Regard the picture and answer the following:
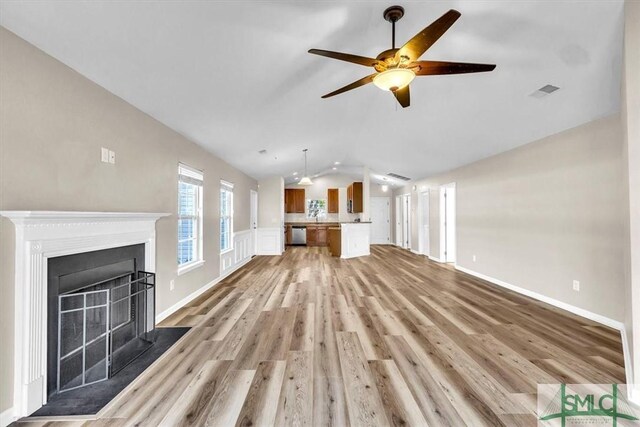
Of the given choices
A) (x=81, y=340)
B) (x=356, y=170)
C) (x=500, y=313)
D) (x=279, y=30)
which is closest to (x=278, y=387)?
(x=81, y=340)

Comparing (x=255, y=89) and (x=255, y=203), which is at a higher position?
(x=255, y=89)

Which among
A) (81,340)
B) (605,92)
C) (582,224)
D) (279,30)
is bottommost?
(81,340)

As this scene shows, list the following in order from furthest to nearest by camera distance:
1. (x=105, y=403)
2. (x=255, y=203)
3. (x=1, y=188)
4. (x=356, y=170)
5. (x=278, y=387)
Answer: (x=356, y=170)
(x=255, y=203)
(x=278, y=387)
(x=105, y=403)
(x=1, y=188)

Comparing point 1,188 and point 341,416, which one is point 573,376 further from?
point 1,188

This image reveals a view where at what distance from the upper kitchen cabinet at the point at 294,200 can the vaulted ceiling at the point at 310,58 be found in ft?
20.9

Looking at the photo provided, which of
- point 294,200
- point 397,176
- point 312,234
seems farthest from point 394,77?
point 294,200

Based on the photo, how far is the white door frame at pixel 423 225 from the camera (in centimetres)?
817

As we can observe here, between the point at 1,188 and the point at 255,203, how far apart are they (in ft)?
22.2

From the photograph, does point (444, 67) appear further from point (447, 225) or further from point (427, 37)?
point (447, 225)

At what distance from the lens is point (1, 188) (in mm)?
1618

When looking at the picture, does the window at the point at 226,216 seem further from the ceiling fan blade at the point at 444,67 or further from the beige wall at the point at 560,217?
the beige wall at the point at 560,217

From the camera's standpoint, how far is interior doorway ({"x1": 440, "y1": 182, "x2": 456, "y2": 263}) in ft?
23.4

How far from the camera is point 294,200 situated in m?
10.9

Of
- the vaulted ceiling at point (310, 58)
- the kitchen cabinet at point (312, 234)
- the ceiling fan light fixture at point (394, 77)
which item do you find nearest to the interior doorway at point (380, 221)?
the kitchen cabinet at point (312, 234)
